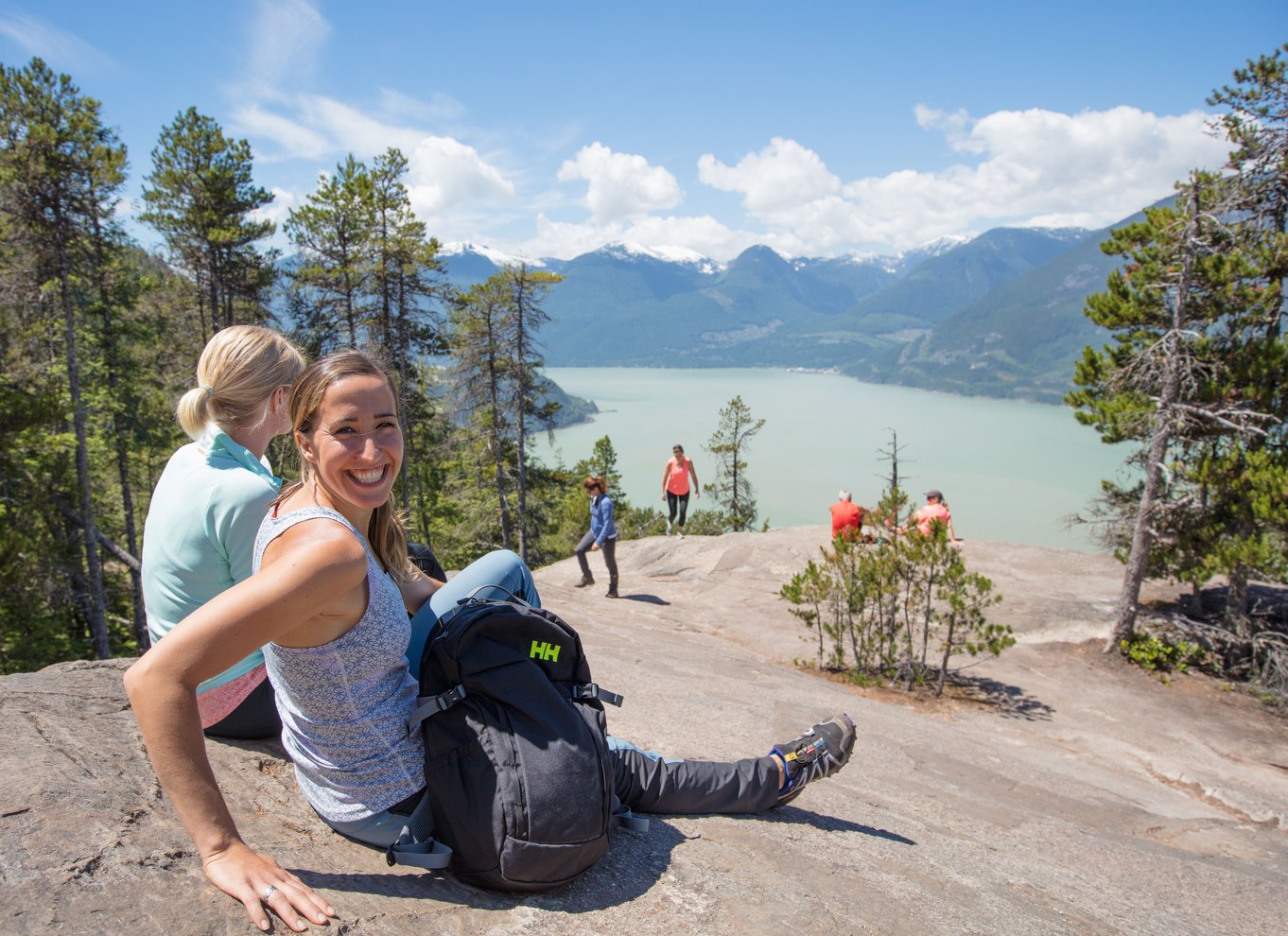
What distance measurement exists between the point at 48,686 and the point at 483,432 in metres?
18.0

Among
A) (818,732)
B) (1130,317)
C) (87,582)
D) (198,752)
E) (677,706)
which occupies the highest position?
(1130,317)

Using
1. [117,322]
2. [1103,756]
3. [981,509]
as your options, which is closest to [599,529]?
[1103,756]

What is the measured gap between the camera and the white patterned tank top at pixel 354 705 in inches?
77.9

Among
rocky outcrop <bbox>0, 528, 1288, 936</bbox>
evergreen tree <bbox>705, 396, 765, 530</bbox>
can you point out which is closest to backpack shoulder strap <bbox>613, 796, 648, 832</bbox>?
rocky outcrop <bbox>0, 528, 1288, 936</bbox>

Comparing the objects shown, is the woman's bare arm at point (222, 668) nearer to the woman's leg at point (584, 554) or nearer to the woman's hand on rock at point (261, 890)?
the woman's hand on rock at point (261, 890)

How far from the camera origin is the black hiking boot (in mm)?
3064

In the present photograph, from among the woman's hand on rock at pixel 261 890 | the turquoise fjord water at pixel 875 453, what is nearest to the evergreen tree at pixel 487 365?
the turquoise fjord water at pixel 875 453

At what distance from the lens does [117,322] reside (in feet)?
62.8

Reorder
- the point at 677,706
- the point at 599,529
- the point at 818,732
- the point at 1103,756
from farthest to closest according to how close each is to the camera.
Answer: the point at 599,529 < the point at 1103,756 < the point at 677,706 < the point at 818,732

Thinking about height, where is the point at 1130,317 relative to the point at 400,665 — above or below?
above

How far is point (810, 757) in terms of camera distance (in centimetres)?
309

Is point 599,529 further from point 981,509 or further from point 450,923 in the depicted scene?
point 981,509

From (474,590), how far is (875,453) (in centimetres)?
9139

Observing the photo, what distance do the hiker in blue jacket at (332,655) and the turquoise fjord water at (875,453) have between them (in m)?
30.2
